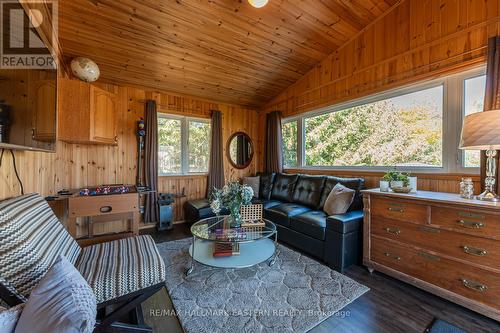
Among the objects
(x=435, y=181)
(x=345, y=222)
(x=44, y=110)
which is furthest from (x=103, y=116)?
(x=435, y=181)

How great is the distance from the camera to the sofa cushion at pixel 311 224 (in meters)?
2.39

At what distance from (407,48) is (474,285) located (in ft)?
8.17

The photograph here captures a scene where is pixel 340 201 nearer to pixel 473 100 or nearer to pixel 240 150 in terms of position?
pixel 473 100

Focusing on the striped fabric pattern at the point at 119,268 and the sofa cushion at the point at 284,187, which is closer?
the striped fabric pattern at the point at 119,268

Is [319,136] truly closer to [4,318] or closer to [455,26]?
[455,26]

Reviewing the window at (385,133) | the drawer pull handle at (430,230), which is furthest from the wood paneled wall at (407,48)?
the drawer pull handle at (430,230)

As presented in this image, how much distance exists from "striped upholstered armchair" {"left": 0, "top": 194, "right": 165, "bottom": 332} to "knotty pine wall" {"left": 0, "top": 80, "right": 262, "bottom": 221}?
0.56 m

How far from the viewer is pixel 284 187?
374 cm

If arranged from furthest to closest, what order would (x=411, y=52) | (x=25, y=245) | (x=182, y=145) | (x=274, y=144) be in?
(x=274, y=144) < (x=182, y=145) < (x=411, y=52) < (x=25, y=245)

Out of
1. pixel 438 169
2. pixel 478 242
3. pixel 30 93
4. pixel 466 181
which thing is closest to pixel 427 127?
pixel 438 169

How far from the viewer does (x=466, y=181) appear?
71.1 inches

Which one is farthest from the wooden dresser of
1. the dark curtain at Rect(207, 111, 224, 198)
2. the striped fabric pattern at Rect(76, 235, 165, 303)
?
the dark curtain at Rect(207, 111, 224, 198)

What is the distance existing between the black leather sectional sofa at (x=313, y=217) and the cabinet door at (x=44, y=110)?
6.82ft

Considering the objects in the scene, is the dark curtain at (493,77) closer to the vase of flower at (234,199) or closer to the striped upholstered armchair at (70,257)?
the vase of flower at (234,199)
